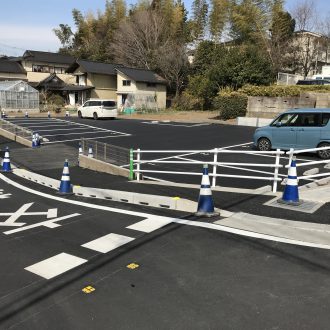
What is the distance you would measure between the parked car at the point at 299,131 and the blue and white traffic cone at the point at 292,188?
22.6ft

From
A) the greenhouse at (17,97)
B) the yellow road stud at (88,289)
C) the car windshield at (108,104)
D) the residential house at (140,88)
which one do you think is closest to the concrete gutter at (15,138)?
the car windshield at (108,104)

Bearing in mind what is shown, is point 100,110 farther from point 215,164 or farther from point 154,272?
point 154,272

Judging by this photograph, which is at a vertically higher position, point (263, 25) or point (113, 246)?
point (263, 25)

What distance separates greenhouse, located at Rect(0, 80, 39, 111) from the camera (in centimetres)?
4491

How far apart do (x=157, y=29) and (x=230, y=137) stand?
37.5 m

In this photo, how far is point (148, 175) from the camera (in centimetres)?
1253

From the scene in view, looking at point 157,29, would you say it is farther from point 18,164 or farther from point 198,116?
point 18,164

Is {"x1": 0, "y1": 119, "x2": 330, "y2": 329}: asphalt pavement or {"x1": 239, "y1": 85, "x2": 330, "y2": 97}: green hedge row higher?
{"x1": 239, "y1": 85, "x2": 330, "y2": 97}: green hedge row

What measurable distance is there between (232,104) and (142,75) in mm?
20950

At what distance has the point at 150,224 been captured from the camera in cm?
634

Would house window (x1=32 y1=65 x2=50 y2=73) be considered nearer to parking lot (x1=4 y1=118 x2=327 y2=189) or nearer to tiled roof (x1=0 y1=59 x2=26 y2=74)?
tiled roof (x1=0 y1=59 x2=26 y2=74)

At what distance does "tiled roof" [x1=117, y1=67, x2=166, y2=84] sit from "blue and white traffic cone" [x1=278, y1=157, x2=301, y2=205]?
41127 millimetres

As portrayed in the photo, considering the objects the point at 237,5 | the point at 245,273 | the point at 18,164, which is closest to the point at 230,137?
the point at 18,164

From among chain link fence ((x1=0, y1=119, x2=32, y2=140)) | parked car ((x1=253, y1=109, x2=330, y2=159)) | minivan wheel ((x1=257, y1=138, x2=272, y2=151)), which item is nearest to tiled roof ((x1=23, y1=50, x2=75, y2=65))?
chain link fence ((x1=0, y1=119, x2=32, y2=140))
